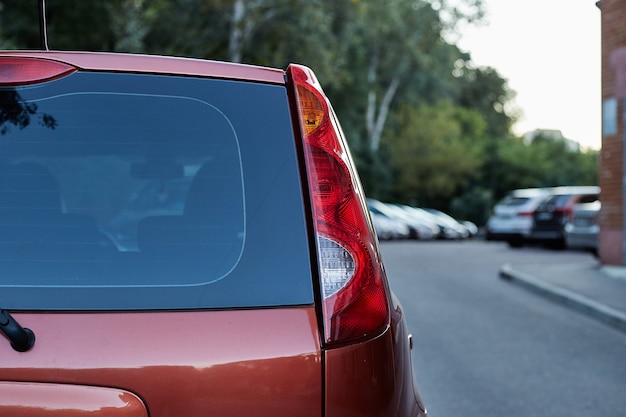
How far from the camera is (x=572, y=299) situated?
941 centimetres

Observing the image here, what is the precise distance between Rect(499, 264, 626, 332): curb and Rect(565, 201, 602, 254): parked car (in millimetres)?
2613

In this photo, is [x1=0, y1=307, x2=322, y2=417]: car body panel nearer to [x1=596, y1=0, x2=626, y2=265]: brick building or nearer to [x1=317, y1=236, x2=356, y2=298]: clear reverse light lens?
[x1=317, y1=236, x2=356, y2=298]: clear reverse light lens

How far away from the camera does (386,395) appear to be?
1845 mm

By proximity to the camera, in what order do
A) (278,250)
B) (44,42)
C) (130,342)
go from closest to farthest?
(130,342) < (278,250) < (44,42)

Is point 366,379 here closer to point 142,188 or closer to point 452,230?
point 142,188

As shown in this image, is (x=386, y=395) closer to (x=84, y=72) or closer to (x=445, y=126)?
(x=84, y=72)

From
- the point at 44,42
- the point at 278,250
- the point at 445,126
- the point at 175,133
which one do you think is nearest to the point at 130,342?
the point at 278,250

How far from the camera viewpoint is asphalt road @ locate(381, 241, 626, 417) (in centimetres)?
505

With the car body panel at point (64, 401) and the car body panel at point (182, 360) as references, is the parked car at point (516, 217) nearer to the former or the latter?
the car body panel at point (182, 360)

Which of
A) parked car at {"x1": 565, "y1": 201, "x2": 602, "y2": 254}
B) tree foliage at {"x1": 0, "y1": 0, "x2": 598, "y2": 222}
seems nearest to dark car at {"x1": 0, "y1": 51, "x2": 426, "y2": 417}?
parked car at {"x1": 565, "y1": 201, "x2": 602, "y2": 254}

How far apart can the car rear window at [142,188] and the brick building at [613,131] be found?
36.6ft

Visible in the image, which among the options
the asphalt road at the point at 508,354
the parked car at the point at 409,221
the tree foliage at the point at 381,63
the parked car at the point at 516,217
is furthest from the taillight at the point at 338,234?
the parked car at the point at 409,221

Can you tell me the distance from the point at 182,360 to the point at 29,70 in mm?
784

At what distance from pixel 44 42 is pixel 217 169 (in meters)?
0.91
